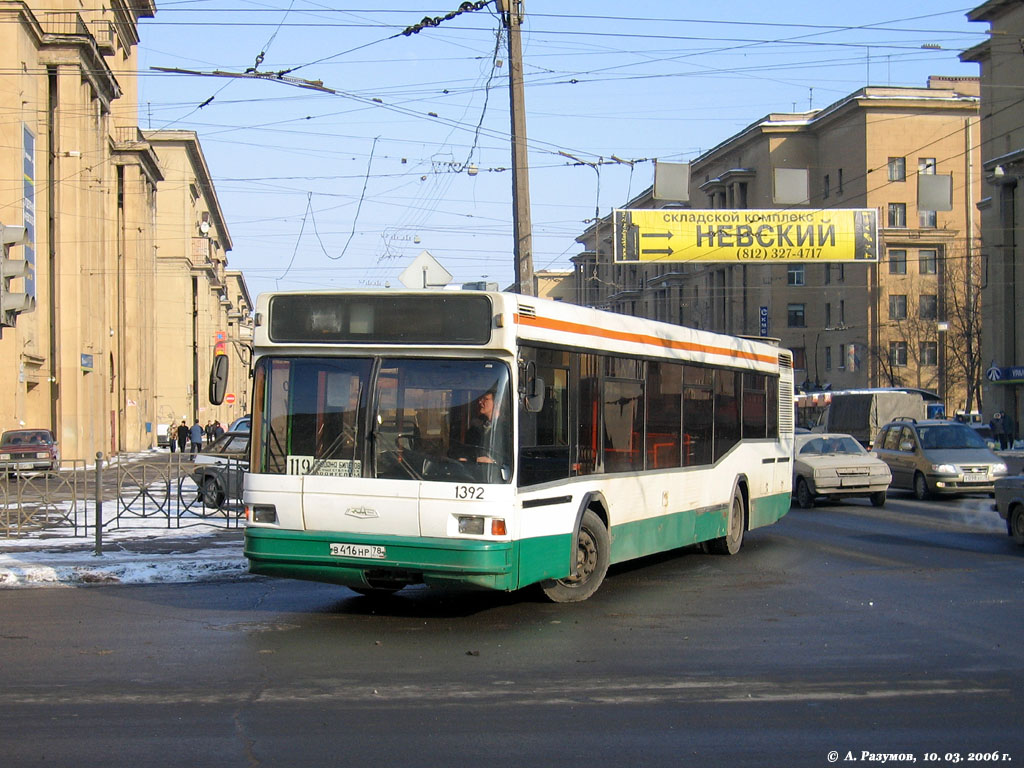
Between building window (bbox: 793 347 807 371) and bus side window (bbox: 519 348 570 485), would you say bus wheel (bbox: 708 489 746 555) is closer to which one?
bus side window (bbox: 519 348 570 485)

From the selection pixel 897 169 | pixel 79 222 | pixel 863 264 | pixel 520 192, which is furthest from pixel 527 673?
pixel 897 169

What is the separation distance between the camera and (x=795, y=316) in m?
77.9

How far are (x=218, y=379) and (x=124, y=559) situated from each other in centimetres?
462

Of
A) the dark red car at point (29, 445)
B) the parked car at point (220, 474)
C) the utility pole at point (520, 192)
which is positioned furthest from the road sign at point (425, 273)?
the dark red car at point (29, 445)

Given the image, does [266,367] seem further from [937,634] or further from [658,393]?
[937,634]

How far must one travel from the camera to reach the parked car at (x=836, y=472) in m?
23.2

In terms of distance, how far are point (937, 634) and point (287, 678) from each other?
5.05m

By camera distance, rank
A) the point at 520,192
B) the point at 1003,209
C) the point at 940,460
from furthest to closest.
Answer: the point at 1003,209
the point at 940,460
the point at 520,192

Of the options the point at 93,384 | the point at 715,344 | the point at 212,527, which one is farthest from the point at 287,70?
the point at 93,384

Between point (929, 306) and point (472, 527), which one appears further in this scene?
point (929, 306)

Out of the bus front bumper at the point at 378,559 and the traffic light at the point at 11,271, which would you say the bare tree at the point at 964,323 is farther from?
the bus front bumper at the point at 378,559

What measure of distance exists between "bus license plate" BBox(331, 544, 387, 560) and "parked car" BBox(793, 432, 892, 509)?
15371 millimetres

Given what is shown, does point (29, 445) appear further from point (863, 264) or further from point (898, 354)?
point (898, 354)

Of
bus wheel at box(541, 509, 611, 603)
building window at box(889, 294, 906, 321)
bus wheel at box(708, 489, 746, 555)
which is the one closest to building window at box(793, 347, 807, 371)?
building window at box(889, 294, 906, 321)
